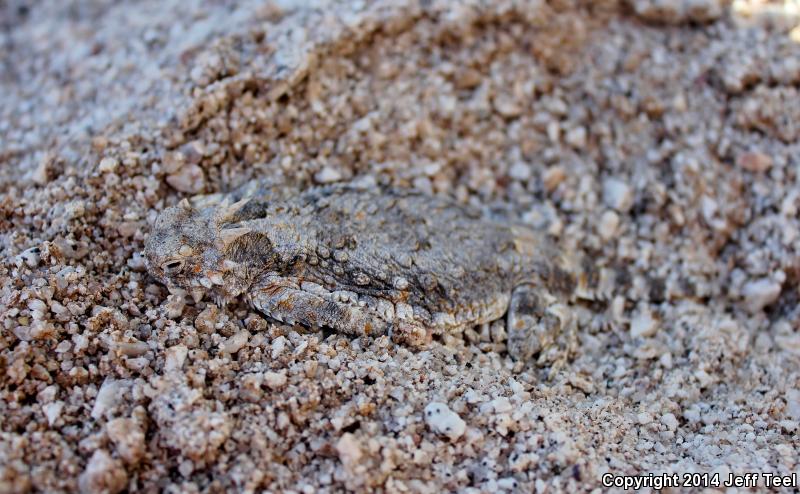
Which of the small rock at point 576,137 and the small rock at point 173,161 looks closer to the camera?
the small rock at point 173,161

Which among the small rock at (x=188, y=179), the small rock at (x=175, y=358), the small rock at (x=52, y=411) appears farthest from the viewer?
the small rock at (x=188, y=179)

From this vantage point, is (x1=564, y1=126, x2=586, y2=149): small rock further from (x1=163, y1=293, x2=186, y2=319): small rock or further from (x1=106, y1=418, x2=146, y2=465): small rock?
(x1=106, y1=418, x2=146, y2=465): small rock

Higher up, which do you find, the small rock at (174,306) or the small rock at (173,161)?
the small rock at (173,161)

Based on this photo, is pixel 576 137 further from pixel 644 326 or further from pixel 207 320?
pixel 207 320

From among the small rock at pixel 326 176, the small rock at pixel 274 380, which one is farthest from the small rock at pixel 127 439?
the small rock at pixel 326 176

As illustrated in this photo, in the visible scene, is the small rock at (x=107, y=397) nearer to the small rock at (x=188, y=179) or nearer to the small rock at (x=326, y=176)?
the small rock at (x=188, y=179)

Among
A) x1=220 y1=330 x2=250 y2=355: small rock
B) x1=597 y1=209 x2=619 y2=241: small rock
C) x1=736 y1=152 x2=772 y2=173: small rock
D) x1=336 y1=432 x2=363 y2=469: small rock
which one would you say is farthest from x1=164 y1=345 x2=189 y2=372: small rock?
x1=736 y1=152 x2=772 y2=173: small rock

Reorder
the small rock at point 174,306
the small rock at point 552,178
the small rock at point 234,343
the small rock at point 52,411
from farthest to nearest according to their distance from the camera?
the small rock at point 552,178 < the small rock at point 174,306 < the small rock at point 234,343 < the small rock at point 52,411

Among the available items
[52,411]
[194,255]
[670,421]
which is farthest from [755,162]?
[52,411]
